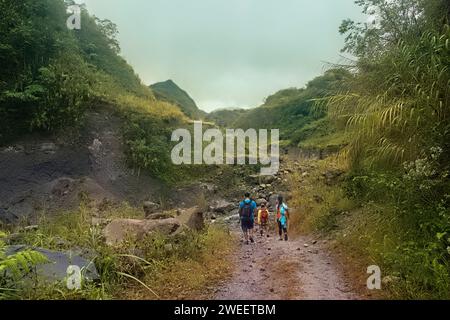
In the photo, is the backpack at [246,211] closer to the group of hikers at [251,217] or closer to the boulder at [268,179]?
the group of hikers at [251,217]

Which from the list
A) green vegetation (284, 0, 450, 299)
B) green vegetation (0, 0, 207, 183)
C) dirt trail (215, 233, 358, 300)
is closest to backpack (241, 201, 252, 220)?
dirt trail (215, 233, 358, 300)

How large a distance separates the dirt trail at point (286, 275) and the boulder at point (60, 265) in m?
1.92

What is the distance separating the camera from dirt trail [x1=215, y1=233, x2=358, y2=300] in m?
5.98

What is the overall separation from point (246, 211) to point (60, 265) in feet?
17.0

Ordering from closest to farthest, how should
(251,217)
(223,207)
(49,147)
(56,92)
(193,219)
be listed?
(193,219) < (251,217) < (49,147) < (56,92) < (223,207)

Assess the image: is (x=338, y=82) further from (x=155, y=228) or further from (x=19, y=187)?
(x=19, y=187)

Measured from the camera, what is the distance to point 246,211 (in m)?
10.1

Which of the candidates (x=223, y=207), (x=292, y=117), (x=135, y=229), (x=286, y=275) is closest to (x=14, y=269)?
(x=135, y=229)

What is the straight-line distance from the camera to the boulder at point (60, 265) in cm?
546

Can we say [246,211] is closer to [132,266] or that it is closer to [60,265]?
[132,266]

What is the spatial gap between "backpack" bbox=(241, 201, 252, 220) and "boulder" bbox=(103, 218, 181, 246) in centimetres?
206
